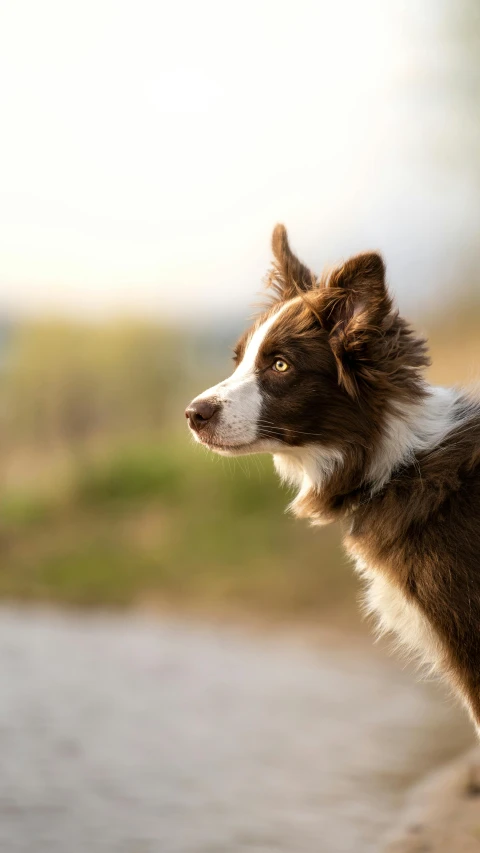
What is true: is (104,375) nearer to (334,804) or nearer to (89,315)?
(89,315)

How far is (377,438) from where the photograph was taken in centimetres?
298

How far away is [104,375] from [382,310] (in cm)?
839

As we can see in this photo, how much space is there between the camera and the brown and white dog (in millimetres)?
2799

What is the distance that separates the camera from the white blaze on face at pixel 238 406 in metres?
2.88

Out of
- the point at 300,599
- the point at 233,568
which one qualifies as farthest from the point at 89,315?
the point at 300,599

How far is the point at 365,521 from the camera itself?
2.99 m

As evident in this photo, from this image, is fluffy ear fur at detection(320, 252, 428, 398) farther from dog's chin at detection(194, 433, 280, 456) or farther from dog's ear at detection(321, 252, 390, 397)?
dog's chin at detection(194, 433, 280, 456)

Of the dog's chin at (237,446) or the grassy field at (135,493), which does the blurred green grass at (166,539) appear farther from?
the dog's chin at (237,446)

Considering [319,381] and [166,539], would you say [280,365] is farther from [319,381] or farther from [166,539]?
[166,539]

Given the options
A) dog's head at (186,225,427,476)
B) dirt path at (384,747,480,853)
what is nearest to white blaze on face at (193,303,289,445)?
dog's head at (186,225,427,476)

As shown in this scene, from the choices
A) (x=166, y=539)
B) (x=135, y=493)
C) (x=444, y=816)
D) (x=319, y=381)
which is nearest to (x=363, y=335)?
(x=319, y=381)

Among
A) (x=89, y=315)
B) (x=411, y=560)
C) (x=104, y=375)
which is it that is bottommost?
(x=411, y=560)

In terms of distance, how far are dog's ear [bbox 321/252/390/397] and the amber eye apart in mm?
160

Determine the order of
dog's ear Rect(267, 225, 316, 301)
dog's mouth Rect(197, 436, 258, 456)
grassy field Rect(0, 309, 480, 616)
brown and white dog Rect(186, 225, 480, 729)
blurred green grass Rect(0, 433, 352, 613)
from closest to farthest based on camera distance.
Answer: brown and white dog Rect(186, 225, 480, 729) < dog's mouth Rect(197, 436, 258, 456) < dog's ear Rect(267, 225, 316, 301) < blurred green grass Rect(0, 433, 352, 613) < grassy field Rect(0, 309, 480, 616)
